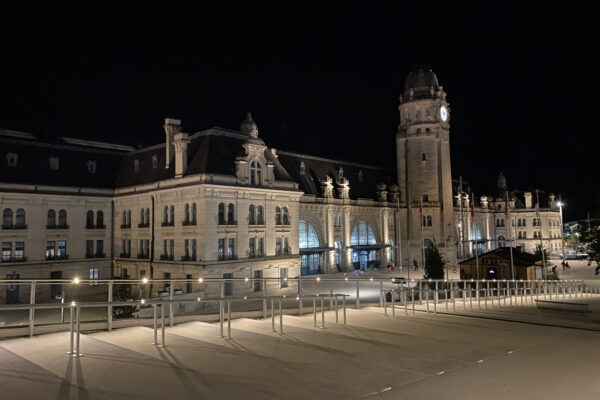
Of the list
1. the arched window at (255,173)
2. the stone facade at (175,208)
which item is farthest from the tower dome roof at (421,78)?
the arched window at (255,173)

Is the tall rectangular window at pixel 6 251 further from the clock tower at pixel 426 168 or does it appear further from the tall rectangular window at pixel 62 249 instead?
the clock tower at pixel 426 168

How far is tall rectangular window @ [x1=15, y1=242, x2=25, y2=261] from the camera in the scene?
4456 cm

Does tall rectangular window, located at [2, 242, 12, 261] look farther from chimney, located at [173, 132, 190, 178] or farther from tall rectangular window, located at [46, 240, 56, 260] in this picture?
chimney, located at [173, 132, 190, 178]

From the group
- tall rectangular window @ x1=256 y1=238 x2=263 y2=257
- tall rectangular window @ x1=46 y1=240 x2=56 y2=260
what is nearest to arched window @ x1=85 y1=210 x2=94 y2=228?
tall rectangular window @ x1=46 y1=240 x2=56 y2=260

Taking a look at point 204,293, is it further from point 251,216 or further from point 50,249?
point 50,249

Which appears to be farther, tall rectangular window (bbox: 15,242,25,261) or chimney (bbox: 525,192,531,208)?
chimney (bbox: 525,192,531,208)

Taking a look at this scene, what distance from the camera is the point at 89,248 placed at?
50.6 m

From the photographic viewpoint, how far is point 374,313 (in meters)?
19.1

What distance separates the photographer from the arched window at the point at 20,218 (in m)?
45.2

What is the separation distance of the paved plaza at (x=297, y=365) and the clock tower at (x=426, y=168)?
213 feet

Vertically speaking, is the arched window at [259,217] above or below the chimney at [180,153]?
below

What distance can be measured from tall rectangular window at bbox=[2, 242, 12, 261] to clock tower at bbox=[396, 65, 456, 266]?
55.7 meters

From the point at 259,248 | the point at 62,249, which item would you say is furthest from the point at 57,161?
the point at 259,248

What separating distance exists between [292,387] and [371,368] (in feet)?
7.07
